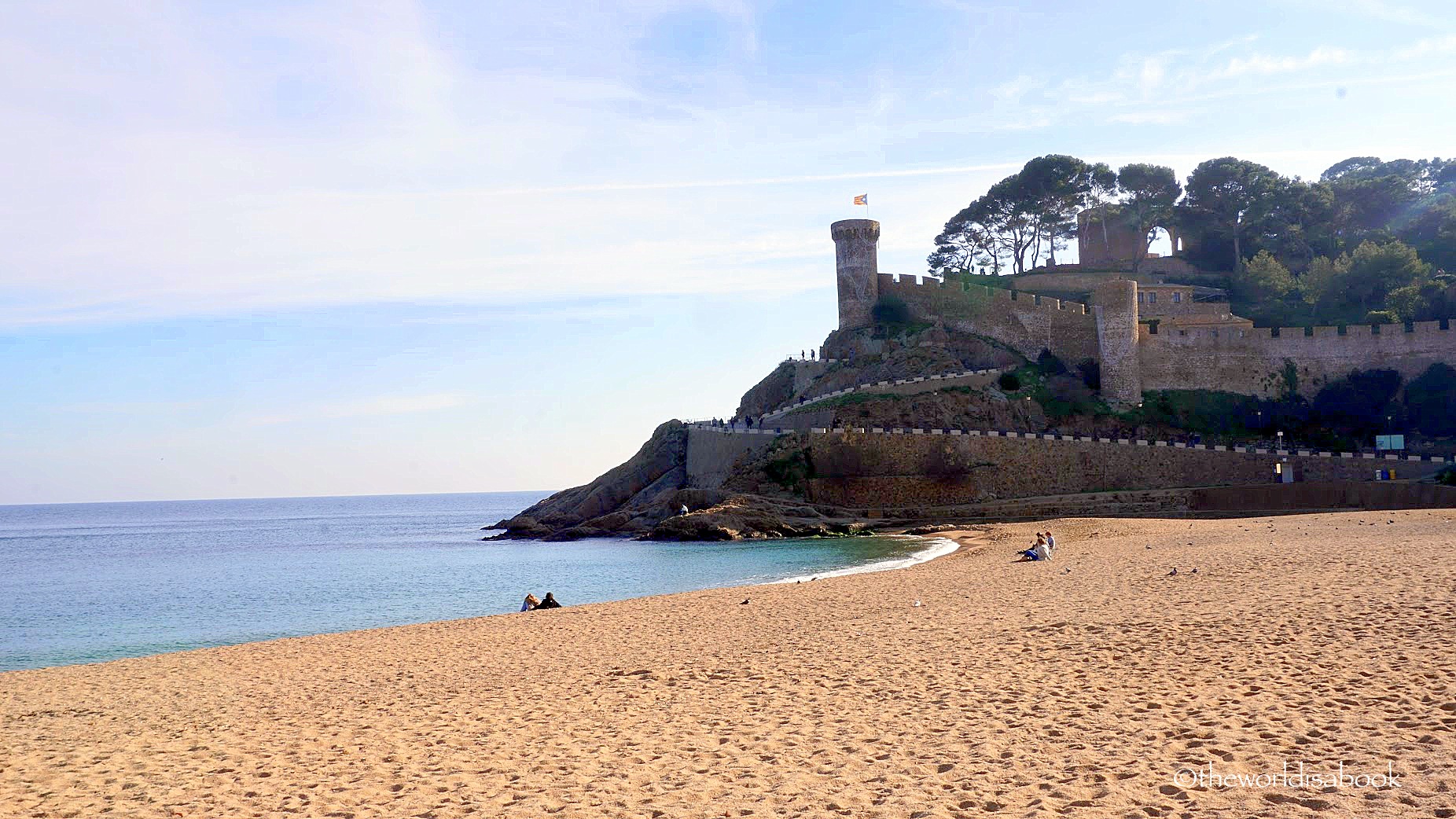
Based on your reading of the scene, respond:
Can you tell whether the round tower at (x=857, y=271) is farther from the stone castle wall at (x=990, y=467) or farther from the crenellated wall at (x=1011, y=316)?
the stone castle wall at (x=990, y=467)

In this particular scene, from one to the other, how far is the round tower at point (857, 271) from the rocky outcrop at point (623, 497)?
9.97 metres

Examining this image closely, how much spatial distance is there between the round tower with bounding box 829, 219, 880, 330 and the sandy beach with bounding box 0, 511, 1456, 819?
37.9 metres

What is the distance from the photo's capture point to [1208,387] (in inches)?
1784

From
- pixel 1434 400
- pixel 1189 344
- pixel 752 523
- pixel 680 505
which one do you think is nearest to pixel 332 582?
pixel 752 523

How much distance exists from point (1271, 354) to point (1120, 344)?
6.23m

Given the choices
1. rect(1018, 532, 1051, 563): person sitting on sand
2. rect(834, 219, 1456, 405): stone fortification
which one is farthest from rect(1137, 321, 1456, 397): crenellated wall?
rect(1018, 532, 1051, 563): person sitting on sand

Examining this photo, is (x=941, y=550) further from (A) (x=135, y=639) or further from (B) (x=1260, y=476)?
(A) (x=135, y=639)

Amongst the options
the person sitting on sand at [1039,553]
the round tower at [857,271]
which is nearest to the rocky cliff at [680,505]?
the round tower at [857,271]

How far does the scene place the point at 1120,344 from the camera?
44.9 m

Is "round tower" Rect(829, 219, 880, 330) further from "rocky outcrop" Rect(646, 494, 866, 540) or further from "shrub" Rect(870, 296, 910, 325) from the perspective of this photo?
"rocky outcrop" Rect(646, 494, 866, 540)

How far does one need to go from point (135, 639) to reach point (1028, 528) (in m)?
23.7

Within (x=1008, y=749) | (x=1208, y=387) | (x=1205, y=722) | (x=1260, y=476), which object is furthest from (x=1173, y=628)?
(x=1208, y=387)

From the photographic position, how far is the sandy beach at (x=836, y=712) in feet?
21.9

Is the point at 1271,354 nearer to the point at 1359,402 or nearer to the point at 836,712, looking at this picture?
the point at 1359,402
